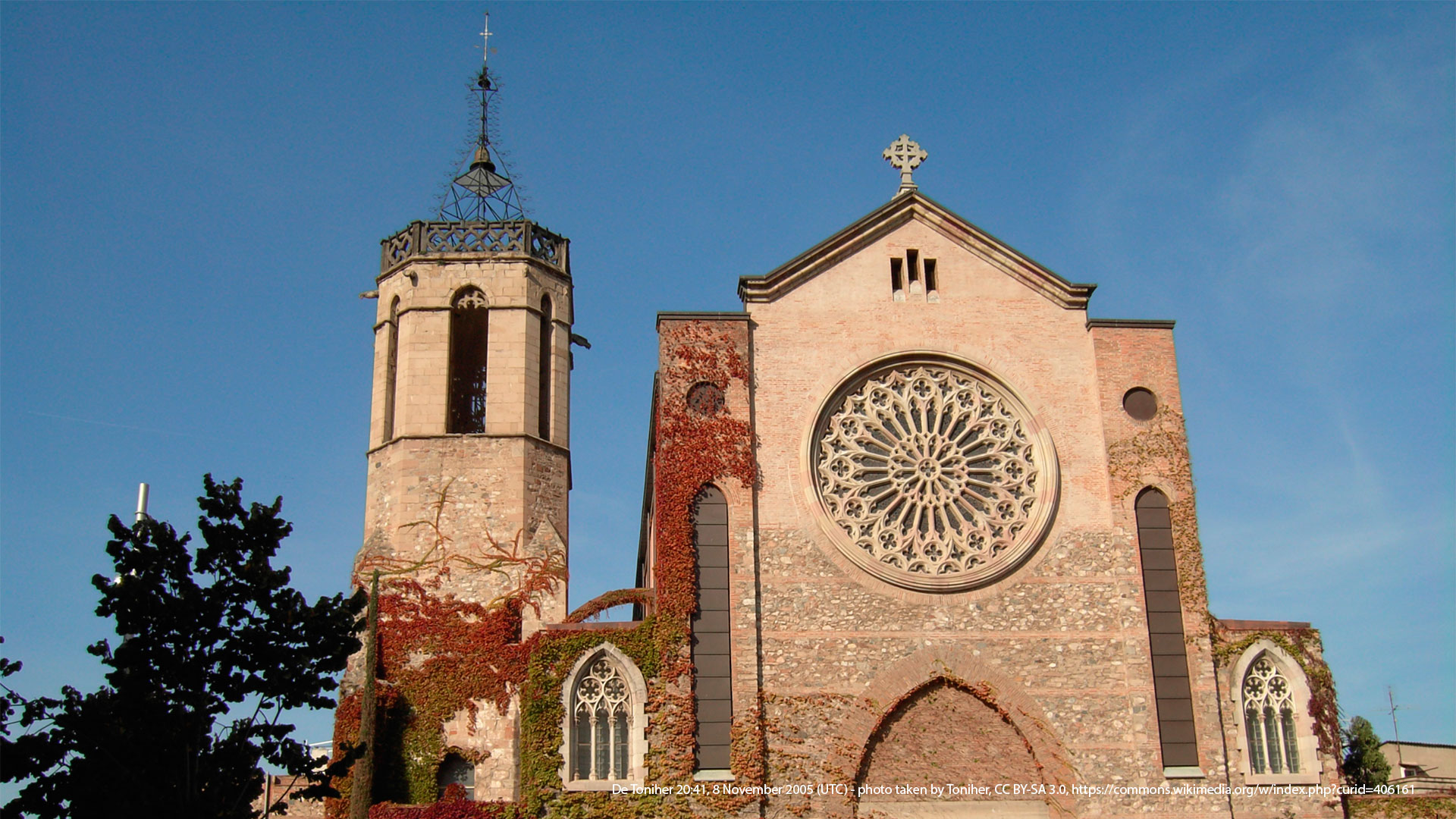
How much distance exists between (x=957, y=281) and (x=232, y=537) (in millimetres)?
15586

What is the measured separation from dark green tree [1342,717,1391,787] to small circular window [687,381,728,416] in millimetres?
21144

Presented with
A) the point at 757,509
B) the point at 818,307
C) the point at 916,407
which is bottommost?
the point at 757,509

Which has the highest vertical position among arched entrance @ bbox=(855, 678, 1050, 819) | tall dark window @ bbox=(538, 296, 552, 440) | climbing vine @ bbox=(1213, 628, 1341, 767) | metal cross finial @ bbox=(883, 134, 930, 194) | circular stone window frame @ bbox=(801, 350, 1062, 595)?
metal cross finial @ bbox=(883, 134, 930, 194)

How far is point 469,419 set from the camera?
31.7 meters

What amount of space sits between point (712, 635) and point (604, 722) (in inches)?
97.9

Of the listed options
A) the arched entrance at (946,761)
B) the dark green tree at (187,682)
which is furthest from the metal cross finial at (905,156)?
the dark green tree at (187,682)

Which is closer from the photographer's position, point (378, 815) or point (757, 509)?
point (378, 815)

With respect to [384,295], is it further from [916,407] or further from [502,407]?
[916,407]

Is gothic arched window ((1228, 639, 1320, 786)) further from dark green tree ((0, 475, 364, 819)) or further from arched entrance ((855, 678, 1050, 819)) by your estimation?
dark green tree ((0, 475, 364, 819))

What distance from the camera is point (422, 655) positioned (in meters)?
25.6

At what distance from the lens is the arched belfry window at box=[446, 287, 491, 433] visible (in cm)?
3051

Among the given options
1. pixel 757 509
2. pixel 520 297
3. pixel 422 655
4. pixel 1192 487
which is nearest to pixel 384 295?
pixel 520 297

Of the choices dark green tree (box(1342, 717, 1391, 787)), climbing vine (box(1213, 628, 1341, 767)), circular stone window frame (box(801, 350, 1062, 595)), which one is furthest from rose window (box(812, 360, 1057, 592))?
dark green tree (box(1342, 717, 1391, 787))

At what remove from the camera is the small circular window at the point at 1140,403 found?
86.5 ft
